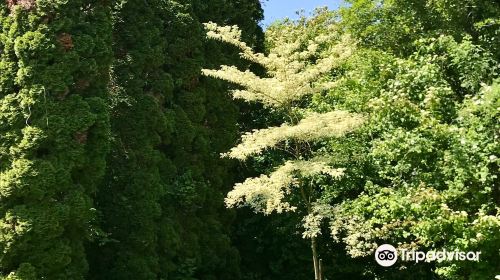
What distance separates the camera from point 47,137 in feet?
22.7

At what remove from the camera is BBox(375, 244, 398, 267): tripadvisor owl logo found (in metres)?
9.28

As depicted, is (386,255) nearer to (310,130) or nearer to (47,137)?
(310,130)

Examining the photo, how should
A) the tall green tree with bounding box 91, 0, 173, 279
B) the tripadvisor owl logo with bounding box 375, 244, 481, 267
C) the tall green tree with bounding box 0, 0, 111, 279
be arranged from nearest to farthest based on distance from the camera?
the tall green tree with bounding box 0, 0, 111, 279 < the tripadvisor owl logo with bounding box 375, 244, 481, 267 < the tall green tree with bounding box 91, 0, 173, 279

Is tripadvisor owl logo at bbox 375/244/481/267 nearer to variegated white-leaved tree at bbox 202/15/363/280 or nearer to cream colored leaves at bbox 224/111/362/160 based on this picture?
variegated white-leaved tree at bbox 202/15/363/280

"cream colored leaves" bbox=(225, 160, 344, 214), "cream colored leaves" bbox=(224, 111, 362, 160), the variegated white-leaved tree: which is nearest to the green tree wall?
the variegated white-leaved tree

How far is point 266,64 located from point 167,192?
283cm

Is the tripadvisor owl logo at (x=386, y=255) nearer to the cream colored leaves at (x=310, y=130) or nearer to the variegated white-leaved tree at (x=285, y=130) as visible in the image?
the variegated white-leaved tree at (x=285, y=130)

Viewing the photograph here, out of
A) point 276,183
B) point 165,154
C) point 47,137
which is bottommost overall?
point 276,183

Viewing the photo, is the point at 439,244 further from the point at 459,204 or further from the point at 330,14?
the point at 330,14

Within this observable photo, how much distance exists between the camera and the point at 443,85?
26.5ft

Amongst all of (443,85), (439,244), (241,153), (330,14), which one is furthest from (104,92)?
Result: (330,14)

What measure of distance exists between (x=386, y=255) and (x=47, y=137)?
5.98 meters

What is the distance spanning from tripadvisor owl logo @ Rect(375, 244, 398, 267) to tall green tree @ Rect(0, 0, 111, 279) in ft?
16.1

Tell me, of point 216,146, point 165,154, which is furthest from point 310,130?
point 216,146
